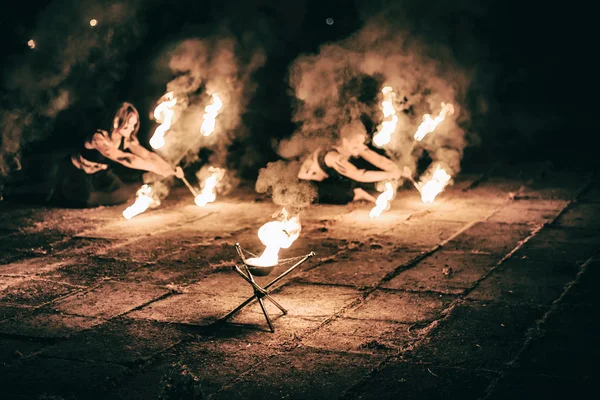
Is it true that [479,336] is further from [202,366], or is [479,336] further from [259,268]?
[202,366]

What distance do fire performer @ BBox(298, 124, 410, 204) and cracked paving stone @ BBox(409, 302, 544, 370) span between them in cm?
431

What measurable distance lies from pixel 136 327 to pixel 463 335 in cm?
266

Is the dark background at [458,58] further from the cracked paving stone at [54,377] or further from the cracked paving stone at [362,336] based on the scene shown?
the cracked paving stone at [54,377]

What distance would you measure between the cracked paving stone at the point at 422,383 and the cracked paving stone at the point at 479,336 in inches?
4.7

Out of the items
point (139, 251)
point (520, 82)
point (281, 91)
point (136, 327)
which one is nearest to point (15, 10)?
point (281, 91)

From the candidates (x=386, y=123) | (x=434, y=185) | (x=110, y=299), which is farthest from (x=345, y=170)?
(x=110, y=299)

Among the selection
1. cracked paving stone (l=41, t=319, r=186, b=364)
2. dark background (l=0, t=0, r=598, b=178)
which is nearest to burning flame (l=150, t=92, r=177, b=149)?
dark background (l=0, t=0, r=598, b=178)

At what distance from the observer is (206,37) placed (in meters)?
12.1

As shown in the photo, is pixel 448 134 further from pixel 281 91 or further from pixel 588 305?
pixel 588 305

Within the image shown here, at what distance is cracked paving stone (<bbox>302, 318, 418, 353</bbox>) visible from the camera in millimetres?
4723

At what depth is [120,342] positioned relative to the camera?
497 centimetres

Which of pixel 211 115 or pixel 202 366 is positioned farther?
pixel 211 115

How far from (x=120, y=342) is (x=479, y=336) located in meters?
2.79

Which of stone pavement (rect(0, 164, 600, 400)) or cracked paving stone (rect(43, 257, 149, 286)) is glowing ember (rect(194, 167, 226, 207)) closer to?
stone pavement (rect(0, 164, 600, 400))
